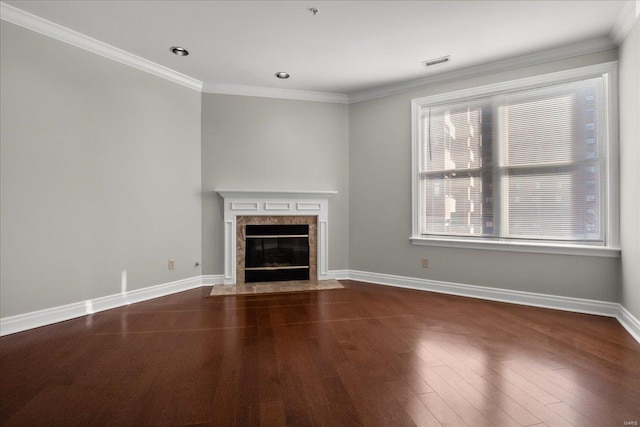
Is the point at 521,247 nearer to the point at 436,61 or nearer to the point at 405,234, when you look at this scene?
the point at 405,234

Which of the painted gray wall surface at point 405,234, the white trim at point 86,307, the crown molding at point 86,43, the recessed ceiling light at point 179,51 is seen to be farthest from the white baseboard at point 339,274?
the recessed ceiling light at point 179,51

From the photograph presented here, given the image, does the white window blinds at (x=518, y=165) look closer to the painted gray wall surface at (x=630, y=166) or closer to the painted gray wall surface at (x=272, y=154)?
the painted gray wall surface at (x=630, y=166)

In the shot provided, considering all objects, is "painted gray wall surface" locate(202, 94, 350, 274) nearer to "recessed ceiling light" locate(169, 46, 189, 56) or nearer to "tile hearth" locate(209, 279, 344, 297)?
"tile hearth" locate(209, 279, 344, 297)

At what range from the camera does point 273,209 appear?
14.6 feet

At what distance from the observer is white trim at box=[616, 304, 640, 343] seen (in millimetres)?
2535

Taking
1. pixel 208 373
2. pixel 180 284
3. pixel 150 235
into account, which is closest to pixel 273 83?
pixel 150 235

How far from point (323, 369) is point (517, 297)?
2615mm

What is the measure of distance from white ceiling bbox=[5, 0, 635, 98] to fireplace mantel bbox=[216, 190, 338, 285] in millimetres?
1557

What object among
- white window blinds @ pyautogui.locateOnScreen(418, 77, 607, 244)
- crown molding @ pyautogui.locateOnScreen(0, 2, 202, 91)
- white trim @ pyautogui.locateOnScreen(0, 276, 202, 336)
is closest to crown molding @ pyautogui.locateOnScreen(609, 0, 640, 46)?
white window blinds @ pyautogui.locateOnScreen(418, 77, 607, 244)

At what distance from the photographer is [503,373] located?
1991 mm

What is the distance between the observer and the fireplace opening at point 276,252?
4500mm

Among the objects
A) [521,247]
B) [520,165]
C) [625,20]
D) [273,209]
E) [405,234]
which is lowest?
[521,247]

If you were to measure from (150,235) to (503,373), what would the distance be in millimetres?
3674

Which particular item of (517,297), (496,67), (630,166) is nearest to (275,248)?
(517,297)
